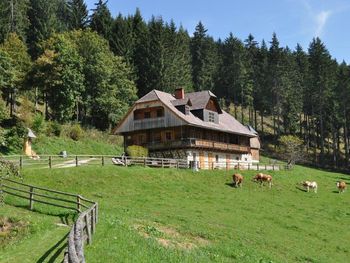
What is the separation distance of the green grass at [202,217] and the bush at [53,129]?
2467cm

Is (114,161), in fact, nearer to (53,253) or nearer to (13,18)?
(53,253)

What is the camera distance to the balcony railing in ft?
185

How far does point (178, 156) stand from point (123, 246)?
3838 centimetres

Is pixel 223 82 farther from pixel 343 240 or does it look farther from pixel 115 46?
pixel 343 240

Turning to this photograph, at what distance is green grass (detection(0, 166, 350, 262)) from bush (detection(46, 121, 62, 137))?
24667 millimetres

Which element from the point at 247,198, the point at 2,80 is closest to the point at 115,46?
the point at 2,80

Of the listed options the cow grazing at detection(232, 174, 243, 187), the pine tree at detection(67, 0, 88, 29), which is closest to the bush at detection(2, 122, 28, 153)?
the cow grazing at detection(232, 174, 243, 187)

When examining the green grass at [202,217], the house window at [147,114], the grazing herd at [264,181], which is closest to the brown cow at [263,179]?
the grazing herd at [264,181]

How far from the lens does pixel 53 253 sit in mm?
15883

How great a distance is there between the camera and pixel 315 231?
31.3 meters

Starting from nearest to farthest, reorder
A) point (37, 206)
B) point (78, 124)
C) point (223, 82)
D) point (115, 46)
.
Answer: point (37, 206) → point (78, 124) → point (115, 46) → point (223, 82)

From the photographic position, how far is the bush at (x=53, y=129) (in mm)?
63781

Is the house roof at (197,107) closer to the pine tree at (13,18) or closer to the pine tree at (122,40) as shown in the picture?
the pine tree at (122,40)

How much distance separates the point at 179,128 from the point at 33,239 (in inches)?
1486
